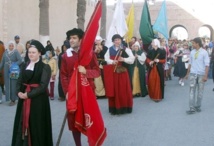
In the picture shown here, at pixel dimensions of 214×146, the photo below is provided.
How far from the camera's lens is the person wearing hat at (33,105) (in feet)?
15.8

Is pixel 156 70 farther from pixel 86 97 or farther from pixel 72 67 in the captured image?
pixel 86 97

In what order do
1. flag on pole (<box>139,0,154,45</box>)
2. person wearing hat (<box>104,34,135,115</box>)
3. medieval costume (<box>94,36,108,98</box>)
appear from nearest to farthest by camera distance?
person wearing hat (<box>104,34,135,115</box>) → medieval costume (<box>94,36,108,98</box>) → flag on pole (<box>139,0,154,45</box>)

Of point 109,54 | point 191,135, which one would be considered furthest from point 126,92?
point 191,135

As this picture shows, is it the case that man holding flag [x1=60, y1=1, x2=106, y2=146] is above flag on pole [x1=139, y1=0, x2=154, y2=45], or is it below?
below

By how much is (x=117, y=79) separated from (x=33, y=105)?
12.0ft

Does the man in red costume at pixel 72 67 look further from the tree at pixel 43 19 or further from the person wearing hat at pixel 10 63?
the tree at pixel 43 19

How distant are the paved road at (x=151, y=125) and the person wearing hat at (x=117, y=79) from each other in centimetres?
27

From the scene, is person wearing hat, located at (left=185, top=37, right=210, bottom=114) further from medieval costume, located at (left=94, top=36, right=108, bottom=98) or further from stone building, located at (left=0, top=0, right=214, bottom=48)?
stone building, located at (left=0, top=0, right=214, bottom=48)

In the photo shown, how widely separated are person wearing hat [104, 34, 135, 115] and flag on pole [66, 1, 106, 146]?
3.25m

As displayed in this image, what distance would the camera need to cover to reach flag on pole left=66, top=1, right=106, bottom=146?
4.75 metres

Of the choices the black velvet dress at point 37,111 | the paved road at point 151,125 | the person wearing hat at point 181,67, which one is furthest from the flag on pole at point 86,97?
the person wearing hat at point 181,67

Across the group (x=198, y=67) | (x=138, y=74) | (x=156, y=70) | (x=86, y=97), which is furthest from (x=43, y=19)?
(x=86, y=97)

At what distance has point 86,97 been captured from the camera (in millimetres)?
4848

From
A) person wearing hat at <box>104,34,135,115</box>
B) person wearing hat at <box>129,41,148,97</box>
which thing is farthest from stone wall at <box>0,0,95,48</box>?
person wearing hat at <box>104,34,135,115</box>
